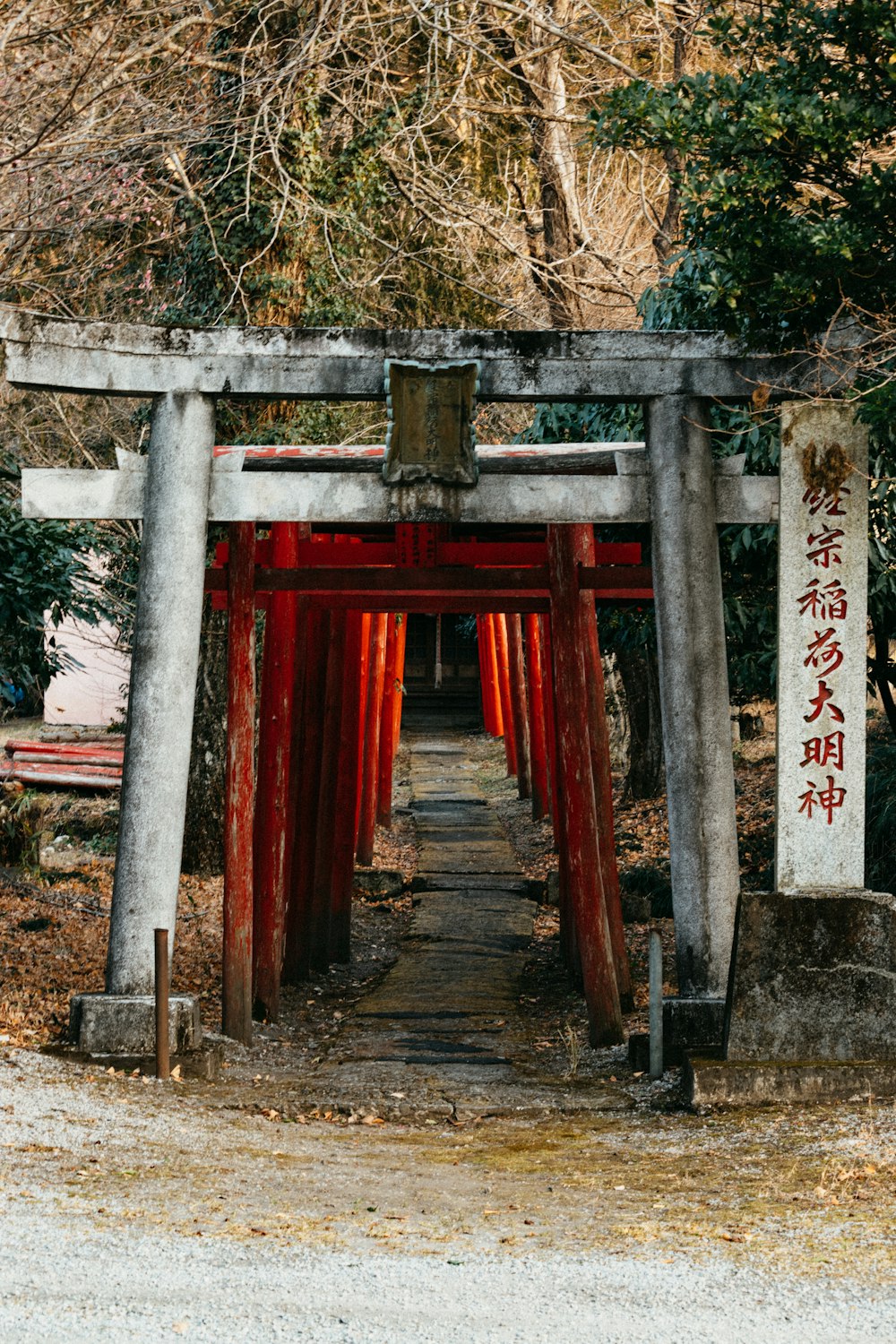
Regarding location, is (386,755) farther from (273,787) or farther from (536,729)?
(273,787)

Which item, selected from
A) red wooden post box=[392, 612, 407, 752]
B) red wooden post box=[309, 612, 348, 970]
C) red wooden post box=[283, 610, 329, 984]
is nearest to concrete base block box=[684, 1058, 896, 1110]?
red wooden post box=[283, 610, 329, 984]

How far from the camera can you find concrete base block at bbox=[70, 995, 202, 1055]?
7.34 m

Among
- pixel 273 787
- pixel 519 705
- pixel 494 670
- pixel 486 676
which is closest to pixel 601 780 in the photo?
pixel 273 787

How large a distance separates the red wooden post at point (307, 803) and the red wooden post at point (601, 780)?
2360 mm

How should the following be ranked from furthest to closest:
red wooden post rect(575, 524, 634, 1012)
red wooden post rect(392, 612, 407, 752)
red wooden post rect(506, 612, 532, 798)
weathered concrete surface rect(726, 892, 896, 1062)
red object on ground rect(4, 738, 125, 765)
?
1. red wooden post rect(392, 612, 407, 752)
2. red wooden post rect(506, 612, 532, 798)
3. red object on ground rect(4, 738, 125, 765)
4. red wooden post rect(575, 524, 634, 1012)
5. weathered concrete surface rect(726, 892, 896, 1062)

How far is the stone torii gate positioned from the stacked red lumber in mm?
11079

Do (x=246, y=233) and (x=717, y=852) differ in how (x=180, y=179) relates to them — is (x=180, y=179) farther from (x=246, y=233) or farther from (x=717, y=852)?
(x=717, y=852)

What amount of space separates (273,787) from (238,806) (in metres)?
1.14

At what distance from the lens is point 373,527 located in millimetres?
11555

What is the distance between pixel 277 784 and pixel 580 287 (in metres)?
8.00

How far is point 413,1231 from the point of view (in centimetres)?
495

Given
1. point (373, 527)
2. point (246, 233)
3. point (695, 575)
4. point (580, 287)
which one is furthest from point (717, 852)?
point (580, 287)

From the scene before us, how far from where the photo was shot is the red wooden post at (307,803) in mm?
11820

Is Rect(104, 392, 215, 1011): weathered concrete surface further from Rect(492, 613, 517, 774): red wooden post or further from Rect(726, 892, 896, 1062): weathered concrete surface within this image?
Rect(492, 613, 517, 774): red wooden post
